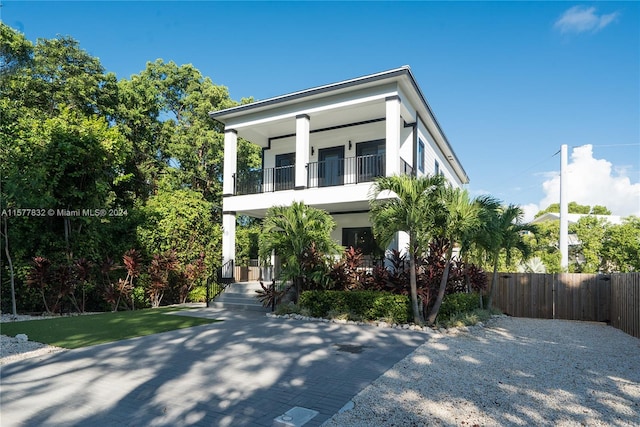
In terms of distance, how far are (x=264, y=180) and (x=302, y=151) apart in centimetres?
356

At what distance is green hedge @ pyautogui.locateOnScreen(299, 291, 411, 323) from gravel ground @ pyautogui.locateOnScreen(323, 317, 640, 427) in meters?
1.58

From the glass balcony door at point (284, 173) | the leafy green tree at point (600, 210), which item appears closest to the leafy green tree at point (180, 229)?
the glass balcony door at point (284, 173)

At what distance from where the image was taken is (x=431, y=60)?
46.8 ft

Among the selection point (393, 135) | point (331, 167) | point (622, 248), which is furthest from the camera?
point (622, 248)

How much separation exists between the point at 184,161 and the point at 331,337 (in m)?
18.5

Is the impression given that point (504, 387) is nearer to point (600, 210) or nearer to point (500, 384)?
point (500, 384)

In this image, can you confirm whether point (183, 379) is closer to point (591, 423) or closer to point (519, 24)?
point (591, 423)

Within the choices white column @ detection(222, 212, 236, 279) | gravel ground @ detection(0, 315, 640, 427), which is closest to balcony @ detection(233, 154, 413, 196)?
white column @ detection(222, 212, 236, 279)

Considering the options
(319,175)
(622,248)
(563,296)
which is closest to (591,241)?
(622,248)

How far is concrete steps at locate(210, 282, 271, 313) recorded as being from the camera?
1301 centimetres

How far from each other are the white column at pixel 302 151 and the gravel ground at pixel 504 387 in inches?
302

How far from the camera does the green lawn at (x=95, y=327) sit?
7.75 metres

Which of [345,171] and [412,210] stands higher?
[345,171]

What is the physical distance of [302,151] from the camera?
46.0 ft
